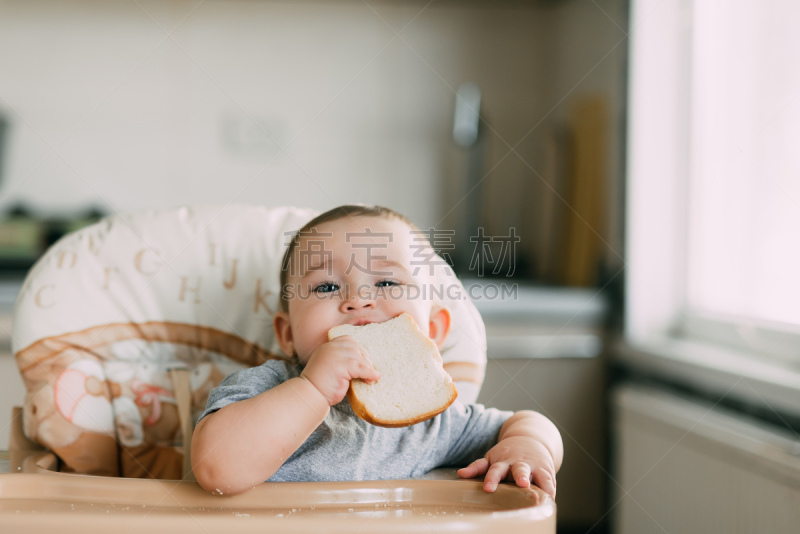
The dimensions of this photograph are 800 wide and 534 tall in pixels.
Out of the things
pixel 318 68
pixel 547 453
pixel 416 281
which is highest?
pixel 318 68

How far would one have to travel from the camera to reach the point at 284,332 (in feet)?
3.06

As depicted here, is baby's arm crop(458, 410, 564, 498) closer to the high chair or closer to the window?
the high chair

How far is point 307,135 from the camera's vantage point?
2.30m

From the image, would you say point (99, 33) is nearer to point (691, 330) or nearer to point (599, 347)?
point (599, 347)

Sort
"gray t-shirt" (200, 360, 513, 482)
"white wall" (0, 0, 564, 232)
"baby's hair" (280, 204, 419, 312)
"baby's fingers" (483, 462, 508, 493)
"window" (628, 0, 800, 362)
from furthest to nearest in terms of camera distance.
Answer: "white wall" (0, 0, 564, 232) → "window" (628, 0, 800, 362) → "baby's hair" (280, 204, 419, 312) → "gray t-shirt" (200, 360, 513, 482) → "baby's fingers" (483, 462, 508, 493)

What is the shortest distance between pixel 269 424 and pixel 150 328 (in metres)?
0.41

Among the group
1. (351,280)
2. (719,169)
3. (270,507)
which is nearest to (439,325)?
(351,280)

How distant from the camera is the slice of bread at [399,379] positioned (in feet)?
2.45

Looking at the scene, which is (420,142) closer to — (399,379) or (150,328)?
(150,328)

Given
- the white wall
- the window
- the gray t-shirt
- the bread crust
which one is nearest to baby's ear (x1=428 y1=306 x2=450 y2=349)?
the gray t-shirt

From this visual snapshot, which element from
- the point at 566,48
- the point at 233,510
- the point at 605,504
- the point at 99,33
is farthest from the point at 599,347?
the point at 99,33

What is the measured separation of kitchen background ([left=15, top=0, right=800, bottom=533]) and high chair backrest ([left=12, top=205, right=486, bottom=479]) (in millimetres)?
841

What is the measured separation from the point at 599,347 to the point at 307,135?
118 cm

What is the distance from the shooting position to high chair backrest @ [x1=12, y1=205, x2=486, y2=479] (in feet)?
3.12
